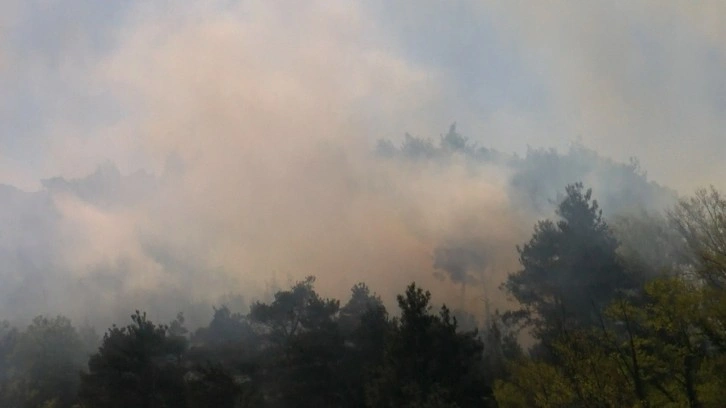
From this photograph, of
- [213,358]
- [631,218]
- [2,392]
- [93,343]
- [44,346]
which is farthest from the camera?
Result: [93,343]

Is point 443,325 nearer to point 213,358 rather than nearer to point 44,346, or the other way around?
point 213,358

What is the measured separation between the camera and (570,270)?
152 ft

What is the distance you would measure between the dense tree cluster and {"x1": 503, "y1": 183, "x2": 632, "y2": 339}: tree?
11 centimetres

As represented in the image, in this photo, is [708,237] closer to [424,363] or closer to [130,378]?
[424,363]

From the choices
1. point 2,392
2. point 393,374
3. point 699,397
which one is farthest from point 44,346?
point 699,397

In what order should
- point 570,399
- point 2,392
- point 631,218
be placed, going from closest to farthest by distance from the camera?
point 570,399 → point 631,218 → point 2,392

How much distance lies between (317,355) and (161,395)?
1244cm

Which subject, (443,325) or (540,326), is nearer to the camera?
(443,325)

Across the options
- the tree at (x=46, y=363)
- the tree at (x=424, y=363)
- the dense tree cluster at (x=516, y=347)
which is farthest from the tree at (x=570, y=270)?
the tree at (x=46, y=363)

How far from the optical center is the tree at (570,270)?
1777 inches

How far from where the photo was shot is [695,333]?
27688 mm

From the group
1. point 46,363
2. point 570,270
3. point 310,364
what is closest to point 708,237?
point 570,270

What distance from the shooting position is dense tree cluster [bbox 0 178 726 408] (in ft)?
90.7

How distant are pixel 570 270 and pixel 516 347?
1869 centimetres
